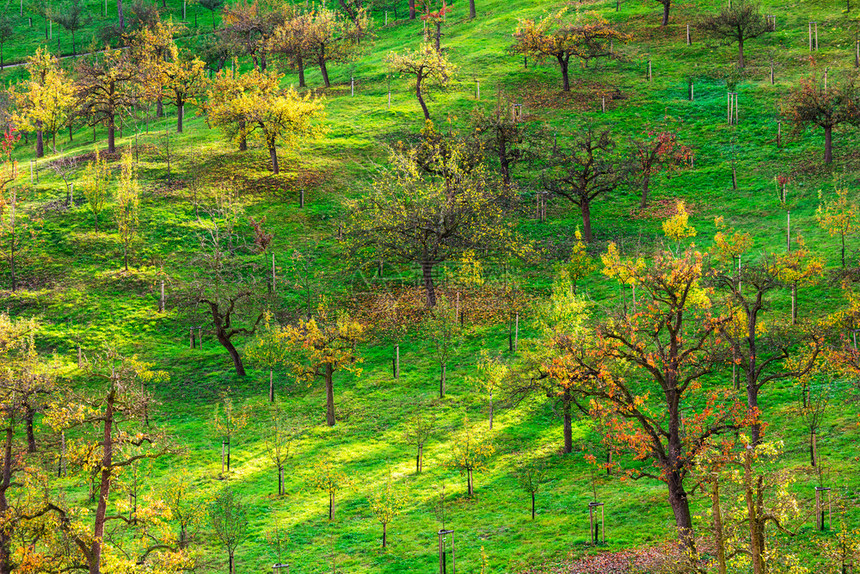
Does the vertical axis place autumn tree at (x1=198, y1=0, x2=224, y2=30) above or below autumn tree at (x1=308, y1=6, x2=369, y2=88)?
above

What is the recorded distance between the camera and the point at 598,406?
36.1 meters

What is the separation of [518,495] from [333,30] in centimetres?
7461

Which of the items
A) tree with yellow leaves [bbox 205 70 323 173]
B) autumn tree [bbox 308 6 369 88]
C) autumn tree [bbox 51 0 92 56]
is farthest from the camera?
autumn tree [bbox 51 0 92 56]

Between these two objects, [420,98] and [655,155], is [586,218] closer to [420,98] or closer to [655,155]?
[655,155]

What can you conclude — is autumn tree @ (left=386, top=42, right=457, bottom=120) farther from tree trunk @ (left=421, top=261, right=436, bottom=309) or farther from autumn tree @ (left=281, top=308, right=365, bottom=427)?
autumn tree @ (left=281, top=308, right=365, bottom=427)

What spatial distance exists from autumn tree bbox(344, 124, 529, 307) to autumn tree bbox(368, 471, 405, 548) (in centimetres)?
2339

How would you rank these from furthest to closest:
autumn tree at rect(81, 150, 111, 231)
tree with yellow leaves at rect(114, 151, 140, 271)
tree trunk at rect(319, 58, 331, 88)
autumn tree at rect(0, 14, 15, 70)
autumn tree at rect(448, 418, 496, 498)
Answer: autumn tree at rect(0, 14, 15, 70), tree trunk at rect(319, 58, 331, 88), autumn tree at rect(81, 150, 111, 231), tree with yellow leaves at rect(114, 151, 140, 271), autumn tree at rect(448, 418, 496, 498)

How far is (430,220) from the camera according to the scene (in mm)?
64438

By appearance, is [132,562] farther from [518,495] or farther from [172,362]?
[172,362]

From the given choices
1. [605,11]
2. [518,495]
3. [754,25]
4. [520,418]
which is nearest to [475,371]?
[520,418]

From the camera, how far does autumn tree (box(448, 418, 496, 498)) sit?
146 ft

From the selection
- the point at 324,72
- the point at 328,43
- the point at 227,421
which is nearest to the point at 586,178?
the point at 227,421

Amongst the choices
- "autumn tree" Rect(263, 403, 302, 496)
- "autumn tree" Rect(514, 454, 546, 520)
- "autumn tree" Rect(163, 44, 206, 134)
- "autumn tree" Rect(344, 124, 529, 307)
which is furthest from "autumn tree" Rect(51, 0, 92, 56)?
"autumn tree" Rect(514, 454, 546, 520)

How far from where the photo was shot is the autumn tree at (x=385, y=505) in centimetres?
3947
